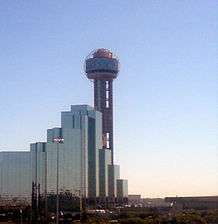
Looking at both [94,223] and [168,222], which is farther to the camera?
[168,222]

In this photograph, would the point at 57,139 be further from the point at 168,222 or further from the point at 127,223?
the point at 168,222

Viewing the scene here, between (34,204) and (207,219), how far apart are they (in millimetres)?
48046

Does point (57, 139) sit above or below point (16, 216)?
above

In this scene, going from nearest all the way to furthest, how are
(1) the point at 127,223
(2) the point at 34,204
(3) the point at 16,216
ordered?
1. (2) the point at 34,204
2. (1) the point at 127,223
3. (3) the point at 16,216

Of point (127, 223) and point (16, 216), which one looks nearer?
point (127, 223)

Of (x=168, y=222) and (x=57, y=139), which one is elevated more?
(x=57, y=139)

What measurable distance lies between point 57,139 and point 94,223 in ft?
135

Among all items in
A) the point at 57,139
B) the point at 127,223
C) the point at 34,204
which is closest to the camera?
the point at 57,139

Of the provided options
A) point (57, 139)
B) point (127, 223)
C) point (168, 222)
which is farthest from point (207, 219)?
point (57, 139)

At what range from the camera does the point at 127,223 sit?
13025 centimetres

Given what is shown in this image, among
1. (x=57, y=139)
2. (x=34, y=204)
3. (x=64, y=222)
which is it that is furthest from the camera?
(x=64, y=222)

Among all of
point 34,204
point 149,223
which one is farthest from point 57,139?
point 149,223

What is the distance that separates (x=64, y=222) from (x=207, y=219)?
36351mm

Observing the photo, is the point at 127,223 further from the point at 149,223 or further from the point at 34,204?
the point at 34,204
